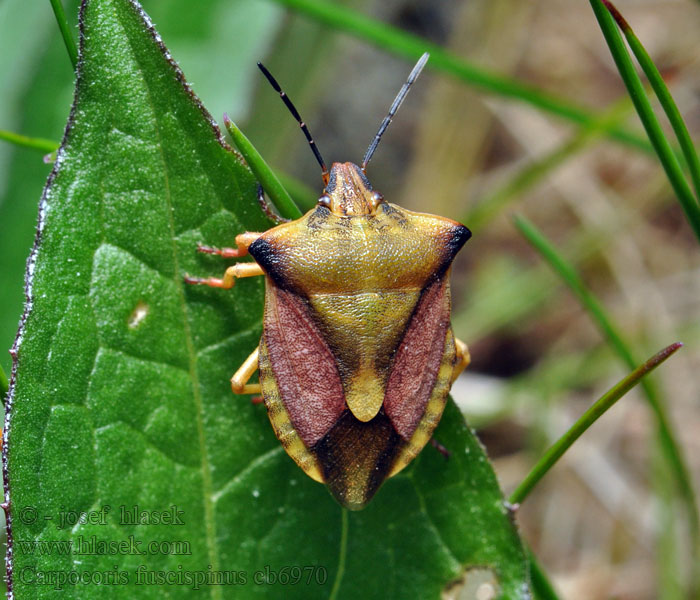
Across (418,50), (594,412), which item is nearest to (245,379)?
(594,412)

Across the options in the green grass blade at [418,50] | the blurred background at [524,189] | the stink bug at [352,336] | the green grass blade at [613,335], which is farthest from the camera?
the blurred background at [524,189]

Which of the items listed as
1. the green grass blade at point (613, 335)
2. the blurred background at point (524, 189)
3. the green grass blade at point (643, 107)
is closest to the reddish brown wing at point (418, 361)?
the green grass blade at point (613, 335)

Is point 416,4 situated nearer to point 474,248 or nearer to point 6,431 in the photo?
point 474,248

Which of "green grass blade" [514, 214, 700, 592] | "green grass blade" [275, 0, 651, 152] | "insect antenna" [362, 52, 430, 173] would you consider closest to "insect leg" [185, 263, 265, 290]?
"insect antenna" [362, 52, 430, 173]

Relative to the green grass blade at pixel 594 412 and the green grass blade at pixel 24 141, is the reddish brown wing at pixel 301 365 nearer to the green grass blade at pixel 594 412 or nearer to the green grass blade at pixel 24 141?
the green grass blade at pixel 594 412

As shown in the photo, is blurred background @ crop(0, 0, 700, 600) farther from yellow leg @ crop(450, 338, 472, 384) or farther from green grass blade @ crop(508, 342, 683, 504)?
green grass blade @ crop(508, 342, 683, 504)

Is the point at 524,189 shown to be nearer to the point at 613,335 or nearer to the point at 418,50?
the point at 418,50

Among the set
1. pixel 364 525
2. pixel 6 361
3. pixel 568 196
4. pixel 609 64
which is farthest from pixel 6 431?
pixel 609 64
